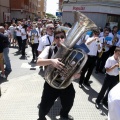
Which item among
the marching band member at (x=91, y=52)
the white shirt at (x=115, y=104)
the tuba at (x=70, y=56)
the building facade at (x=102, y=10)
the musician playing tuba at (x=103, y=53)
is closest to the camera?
the white shirt at (x=115, y=104)

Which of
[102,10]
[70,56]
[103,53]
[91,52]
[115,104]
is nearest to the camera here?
[115,104]

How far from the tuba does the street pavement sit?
1.31 m

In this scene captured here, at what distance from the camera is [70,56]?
104 inches

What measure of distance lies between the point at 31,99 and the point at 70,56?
2.32m

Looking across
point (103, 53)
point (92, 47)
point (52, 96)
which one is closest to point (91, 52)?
point (92, 47)

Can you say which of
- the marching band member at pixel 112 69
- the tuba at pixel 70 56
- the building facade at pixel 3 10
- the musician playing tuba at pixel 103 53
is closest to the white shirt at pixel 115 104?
the tuba at pixel 70 56

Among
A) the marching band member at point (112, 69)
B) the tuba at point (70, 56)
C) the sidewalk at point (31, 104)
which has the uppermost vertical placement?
the tuba at point (70, 56)

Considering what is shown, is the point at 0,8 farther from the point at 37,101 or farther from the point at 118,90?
the point at 118,90

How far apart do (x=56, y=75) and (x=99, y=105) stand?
207 centimetres

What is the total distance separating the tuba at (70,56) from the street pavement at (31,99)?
4.29ft

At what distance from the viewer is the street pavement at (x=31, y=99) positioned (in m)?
3.93

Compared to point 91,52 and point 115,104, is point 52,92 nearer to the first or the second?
point 115,104

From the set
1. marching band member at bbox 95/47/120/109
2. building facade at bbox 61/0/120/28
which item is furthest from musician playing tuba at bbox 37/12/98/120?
building facade at bbox 61/0/120/28

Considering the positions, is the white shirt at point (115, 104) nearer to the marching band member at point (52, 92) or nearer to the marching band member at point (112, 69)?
the marching band member at point (52, 92)
